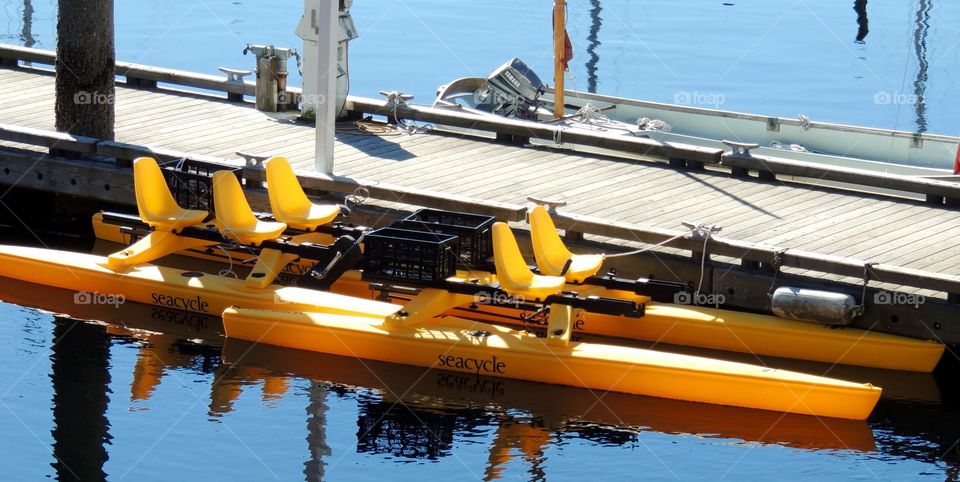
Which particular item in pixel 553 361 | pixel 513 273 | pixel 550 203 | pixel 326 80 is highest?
pixel 326 80

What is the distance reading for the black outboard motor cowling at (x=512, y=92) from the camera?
63.8 ft

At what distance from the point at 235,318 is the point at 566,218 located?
3.14 meters

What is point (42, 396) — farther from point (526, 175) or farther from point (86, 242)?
point (526, 175)

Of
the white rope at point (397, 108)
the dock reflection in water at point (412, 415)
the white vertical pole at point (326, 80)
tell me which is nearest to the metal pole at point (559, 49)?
the white rope at point (397, 108)

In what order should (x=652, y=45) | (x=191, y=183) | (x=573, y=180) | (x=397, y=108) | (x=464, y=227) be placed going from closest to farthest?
(x=464, y=227) → (x=191, y=183) → (x=573, y=180) → (x=397, y=108) → (x=652, y=45)

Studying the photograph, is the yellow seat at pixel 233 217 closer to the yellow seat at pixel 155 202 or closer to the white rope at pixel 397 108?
the yellow seat at pixel 155 202

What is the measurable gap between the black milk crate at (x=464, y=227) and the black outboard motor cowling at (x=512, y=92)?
7.08 meters

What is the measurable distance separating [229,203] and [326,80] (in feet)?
6.27

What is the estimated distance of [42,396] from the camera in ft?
36.8

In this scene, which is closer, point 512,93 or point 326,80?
point 326,80

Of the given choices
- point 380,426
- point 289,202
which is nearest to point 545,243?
point 380,426

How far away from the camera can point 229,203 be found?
41.3 feet

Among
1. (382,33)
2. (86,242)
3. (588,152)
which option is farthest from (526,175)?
(382,33)

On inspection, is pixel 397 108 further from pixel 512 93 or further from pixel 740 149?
pixel 740 149
